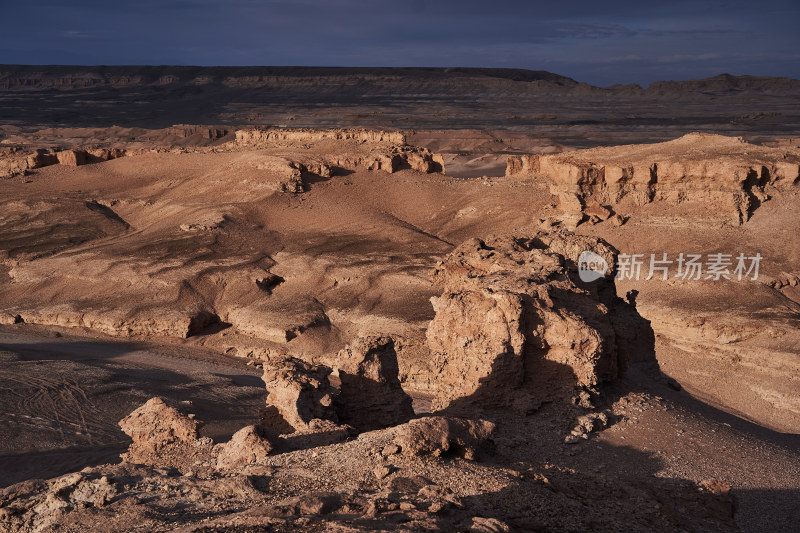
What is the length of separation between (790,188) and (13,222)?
74.6ft

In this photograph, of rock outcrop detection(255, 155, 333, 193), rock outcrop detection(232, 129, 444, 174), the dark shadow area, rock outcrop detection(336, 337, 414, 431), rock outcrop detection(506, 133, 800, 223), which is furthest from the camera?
rock outcrop detection(232, 129, 444, 174)

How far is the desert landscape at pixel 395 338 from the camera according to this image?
6.15m

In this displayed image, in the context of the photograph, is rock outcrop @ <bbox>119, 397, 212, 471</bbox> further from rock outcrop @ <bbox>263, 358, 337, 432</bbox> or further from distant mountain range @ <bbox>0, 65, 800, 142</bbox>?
distant mountain range @ <bbox>0, 65, 800, 142</bbox>

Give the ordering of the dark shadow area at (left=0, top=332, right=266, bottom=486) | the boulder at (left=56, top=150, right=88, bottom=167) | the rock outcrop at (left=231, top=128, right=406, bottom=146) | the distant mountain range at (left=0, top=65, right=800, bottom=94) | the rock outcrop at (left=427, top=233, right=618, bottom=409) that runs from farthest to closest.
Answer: the distant mountain range at (left=0, top=65, right=800, bottom=94)
the rock outcrop at (left=231, top=128, right=406, bottom=146)
the boulder at (left=56, top=150, right=88, bottom=167)
the dark shadow area at (left=0, top=332, right=266, bottom=486)
the rock outcrop at (left=427, top=233, right=618, bottom=409)

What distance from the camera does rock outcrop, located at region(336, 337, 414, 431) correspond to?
29.2ft

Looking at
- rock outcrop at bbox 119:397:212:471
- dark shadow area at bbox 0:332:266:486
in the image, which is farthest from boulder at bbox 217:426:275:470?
dark shadow area at bbox 0:332:266:486

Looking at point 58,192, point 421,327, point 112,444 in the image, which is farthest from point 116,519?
point 58,192

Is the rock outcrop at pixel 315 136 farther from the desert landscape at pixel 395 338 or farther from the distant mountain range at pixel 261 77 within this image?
the distant mountain range at pixel 261 77

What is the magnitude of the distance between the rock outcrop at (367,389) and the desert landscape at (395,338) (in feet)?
0.10

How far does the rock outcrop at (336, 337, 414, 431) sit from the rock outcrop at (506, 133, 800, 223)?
48.5 ft

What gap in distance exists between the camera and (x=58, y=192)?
28.8 meters

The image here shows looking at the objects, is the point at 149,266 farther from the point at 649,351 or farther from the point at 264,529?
the point at 264,529

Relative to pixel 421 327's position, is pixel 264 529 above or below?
above

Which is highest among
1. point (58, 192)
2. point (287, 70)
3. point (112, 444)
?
point (287, 70)
